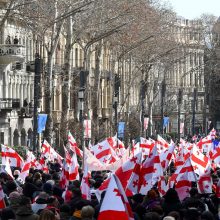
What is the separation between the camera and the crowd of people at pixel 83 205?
15133 mm

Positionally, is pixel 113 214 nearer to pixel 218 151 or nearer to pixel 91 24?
pixel 218 151

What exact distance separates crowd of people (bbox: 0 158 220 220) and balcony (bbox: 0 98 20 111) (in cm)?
3817

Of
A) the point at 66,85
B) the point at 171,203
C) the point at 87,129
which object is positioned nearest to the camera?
the point at 171,203

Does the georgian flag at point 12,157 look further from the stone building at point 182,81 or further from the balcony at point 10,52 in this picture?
the stone building at point 182,81

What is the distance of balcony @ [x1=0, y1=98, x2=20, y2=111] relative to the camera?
60.7 meters

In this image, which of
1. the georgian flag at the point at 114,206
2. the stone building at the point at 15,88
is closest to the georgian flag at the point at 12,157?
the georgian flag at the point at 114,206

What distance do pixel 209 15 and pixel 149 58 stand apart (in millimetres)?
33924

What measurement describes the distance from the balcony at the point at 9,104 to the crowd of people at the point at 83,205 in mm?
38172

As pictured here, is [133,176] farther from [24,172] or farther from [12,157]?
[12,157]

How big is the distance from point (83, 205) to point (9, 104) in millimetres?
46131

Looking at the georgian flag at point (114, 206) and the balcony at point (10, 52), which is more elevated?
the balcony at point (10, 52)

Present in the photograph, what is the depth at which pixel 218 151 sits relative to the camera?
3041 centimetres

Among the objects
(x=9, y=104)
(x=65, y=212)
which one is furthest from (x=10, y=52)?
(x=65, y=212)

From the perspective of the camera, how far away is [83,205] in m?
16.5
